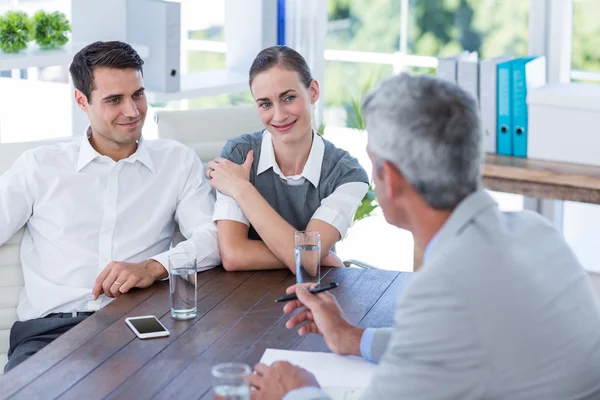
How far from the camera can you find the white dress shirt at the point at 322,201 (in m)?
2.59

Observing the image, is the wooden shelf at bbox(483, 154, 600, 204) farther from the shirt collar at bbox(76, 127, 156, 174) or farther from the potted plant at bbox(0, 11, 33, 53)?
the potted plant at bbox(0, 11, 33, 53)

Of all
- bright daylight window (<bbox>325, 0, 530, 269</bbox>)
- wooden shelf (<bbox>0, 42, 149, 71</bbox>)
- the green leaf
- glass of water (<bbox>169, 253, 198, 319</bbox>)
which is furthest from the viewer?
the green leaf

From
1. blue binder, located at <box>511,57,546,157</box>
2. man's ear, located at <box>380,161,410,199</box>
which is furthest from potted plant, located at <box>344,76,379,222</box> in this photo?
man's ear, located at <box>380,161,410,199</box>

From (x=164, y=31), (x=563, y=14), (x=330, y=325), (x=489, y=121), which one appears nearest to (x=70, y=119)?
(x=164, y=31)

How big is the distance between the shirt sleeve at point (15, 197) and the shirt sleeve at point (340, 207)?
0.87 metres

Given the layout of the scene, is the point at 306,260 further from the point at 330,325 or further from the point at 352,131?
the point at 352,131

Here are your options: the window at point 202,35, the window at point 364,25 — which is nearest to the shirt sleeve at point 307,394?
the window at point 364,25

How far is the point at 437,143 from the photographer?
1.43 metres

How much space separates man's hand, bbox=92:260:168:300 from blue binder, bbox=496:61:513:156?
5.44 feet

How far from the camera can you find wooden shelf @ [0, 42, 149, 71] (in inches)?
129

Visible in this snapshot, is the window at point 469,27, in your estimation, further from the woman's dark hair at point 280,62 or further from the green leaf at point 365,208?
the woman's dark hair at point 280,62

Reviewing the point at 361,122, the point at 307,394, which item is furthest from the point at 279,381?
the point at 361,122

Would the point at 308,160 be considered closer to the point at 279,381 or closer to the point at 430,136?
the point at 279,381

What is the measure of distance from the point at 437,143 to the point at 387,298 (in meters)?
0.94
